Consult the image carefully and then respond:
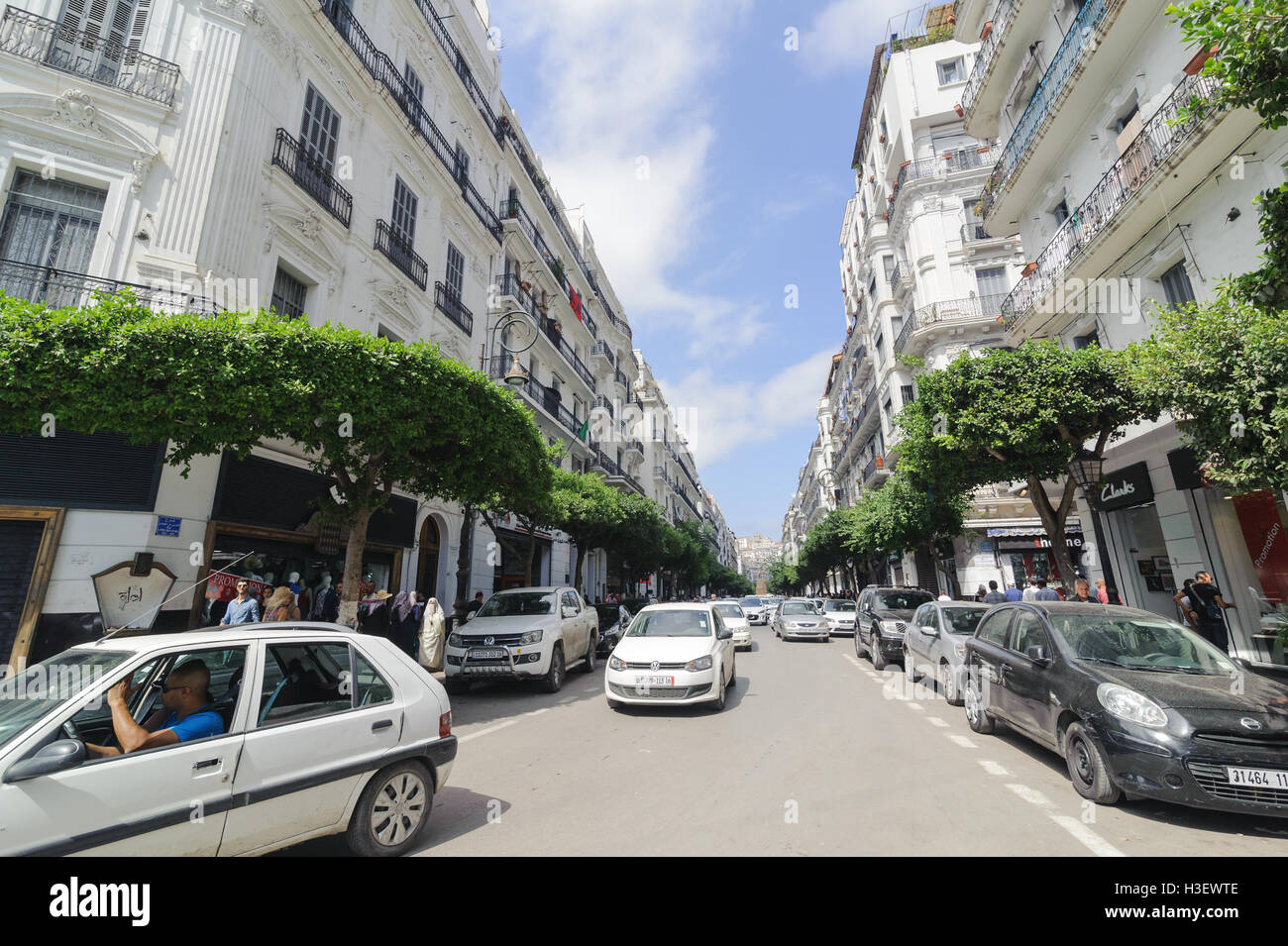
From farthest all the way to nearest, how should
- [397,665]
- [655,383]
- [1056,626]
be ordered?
1. [655,383]
2. [1056,626]
3. [397,665]

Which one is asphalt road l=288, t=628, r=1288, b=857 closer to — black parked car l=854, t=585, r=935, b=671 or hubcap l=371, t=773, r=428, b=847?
hubcap l=371, t=773, r=428, b=847

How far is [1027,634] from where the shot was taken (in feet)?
20.0

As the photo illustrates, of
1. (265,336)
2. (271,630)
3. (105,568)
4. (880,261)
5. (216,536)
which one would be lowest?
(271,630)

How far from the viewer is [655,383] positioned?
6019cm

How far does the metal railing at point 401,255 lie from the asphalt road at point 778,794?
12.3m

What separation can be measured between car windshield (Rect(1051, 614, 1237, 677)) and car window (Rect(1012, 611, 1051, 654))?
167 millimetres

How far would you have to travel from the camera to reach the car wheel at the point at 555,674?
31.8 feet

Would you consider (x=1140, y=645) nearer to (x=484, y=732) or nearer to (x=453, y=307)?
(x=484, y=732)

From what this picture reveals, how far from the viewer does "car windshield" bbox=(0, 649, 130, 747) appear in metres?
2.63

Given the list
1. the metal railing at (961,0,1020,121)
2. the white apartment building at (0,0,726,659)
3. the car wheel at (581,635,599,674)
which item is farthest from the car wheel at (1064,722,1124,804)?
the metal railing at (961,0,1020,121)
